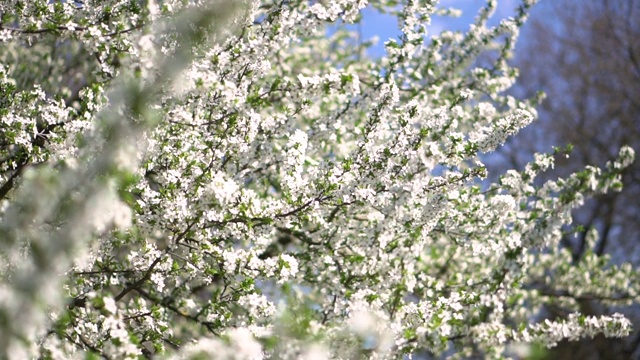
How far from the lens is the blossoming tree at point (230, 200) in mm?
2541

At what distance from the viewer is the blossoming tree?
8.34ft

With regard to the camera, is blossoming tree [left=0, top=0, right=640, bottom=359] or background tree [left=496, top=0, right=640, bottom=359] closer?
blossoming tree [left=0, top=0, right=640, bottom=359]

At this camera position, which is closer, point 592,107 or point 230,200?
point 230,200

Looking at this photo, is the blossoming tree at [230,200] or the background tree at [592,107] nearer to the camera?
the blossoming tree at [230,200]

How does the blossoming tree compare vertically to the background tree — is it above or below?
below

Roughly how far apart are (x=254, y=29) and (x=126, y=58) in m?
1.17

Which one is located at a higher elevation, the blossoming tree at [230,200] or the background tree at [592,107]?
the background tree at [592,107]

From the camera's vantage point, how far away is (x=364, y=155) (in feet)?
13.6

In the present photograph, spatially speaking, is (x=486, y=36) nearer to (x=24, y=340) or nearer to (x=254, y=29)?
(x=254, y=29)

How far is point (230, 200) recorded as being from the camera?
3.58 meters

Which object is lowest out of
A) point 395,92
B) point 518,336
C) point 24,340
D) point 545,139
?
point 24,340

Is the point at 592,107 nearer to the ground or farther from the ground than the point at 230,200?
farther from the ground

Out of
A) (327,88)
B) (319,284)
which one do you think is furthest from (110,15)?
(319,284)

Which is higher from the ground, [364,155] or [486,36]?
[486,36]
